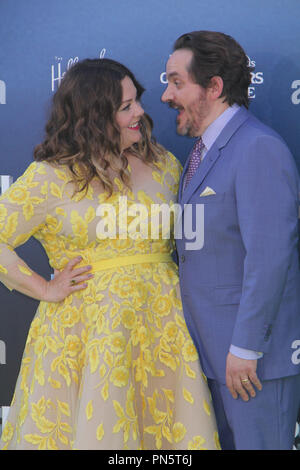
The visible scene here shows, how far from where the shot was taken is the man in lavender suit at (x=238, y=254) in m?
1.76

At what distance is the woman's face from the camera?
2.05 m

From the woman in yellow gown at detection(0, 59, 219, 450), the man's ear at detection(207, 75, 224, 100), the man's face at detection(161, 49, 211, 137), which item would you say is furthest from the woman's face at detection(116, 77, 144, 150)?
the man's ear at detection(207, 75, 224, 100)

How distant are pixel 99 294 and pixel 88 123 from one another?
0.55m

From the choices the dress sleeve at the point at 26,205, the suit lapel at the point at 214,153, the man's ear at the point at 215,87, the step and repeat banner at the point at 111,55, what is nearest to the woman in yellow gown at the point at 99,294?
the dress sleeve at the point at 26,205

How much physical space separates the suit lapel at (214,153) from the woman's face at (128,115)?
0.87 feet

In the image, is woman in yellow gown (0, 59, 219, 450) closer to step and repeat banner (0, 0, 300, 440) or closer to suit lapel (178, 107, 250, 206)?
suit lapel (178, 107, 250, 206)

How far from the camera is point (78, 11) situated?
2535mm

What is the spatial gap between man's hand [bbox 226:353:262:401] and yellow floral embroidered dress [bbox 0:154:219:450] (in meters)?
0.10

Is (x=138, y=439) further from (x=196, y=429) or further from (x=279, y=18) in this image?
(x=279, y=18)

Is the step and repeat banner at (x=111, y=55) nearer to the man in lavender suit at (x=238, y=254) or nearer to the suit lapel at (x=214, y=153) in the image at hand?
the man in lavender suit at (x=238, y=254)

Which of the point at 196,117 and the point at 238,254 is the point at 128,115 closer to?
the point at 196,117

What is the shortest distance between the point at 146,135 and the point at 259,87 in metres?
0.54

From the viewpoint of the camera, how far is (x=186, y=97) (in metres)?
2.08

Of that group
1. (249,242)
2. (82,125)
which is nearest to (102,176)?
(82,125)
